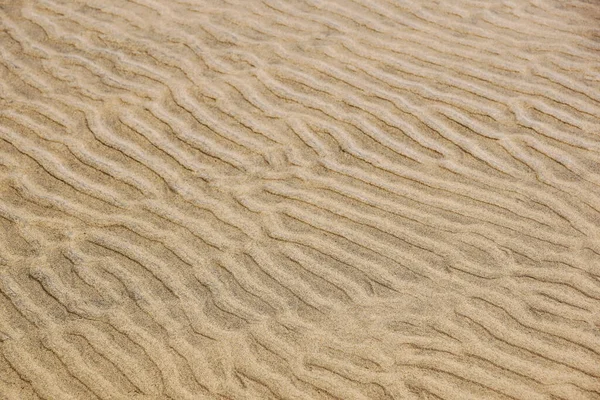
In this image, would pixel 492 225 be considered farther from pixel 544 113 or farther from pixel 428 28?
pixel 428 28

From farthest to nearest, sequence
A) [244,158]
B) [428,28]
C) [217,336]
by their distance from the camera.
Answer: [428,28]
[244,158]
[217,336]

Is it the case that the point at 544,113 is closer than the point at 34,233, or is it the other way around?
the point at 34,233

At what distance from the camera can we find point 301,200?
3.78 m

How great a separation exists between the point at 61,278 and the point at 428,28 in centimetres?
305

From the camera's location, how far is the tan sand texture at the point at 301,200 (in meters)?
3.05

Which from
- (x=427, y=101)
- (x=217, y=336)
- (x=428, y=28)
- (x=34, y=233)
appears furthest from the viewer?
(x=428, y=28)

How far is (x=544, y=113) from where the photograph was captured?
427 cm

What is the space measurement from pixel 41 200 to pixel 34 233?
0.24 meters

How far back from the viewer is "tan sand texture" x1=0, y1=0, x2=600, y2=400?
3.05 m

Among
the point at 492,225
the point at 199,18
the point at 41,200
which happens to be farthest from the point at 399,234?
the point at 199,18

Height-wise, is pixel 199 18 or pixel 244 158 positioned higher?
pixel 199 18

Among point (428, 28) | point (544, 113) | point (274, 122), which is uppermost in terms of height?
point (428, 28)

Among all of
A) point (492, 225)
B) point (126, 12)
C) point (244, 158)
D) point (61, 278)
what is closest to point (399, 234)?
point (492, 225)

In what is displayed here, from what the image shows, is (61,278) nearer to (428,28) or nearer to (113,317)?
(113,317)
